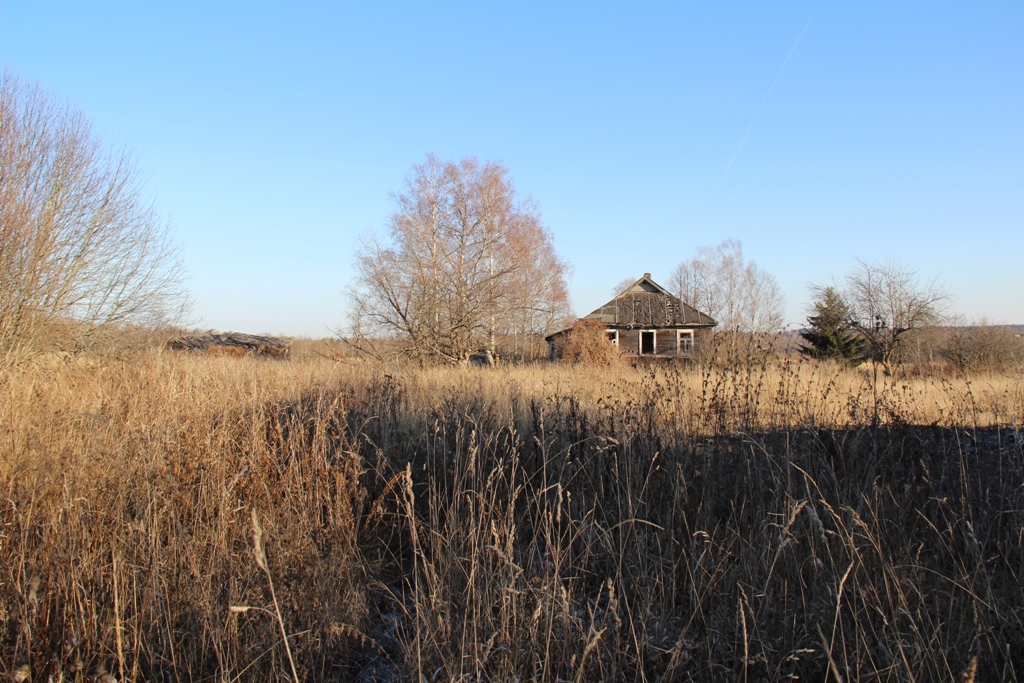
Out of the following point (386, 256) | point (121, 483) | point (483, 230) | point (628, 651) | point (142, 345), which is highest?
point (483, 230)

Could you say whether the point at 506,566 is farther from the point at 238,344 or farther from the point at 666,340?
the point at 666,340

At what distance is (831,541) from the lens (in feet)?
10.1

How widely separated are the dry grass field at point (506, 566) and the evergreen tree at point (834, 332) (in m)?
22.5

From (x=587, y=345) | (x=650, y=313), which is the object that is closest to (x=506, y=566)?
(x=587, y=345)

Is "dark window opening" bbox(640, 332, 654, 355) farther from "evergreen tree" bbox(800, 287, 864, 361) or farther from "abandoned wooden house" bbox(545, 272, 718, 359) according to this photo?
"evergreen tree" bbox(800, 287, 864, 361)

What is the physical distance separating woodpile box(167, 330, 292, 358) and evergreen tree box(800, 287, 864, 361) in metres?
21.9

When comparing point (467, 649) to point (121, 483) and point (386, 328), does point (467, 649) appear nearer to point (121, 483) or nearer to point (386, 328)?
point (121, 483)

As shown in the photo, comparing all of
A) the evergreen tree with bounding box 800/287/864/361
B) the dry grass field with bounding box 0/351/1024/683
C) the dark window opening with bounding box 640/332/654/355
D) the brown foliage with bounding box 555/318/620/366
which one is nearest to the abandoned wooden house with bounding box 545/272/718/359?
the dark window opening with bounding box 640/332/654/355

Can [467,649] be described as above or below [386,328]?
below

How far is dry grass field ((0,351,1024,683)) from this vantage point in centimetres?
220

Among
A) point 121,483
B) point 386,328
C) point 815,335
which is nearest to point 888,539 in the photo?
point 121,483

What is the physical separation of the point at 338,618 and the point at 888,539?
292cm

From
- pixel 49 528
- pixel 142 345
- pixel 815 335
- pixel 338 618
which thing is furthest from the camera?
pixel 815 335

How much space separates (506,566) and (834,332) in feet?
86.6
